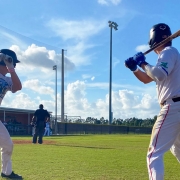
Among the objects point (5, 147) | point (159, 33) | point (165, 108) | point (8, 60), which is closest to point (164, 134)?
point (165, 108)

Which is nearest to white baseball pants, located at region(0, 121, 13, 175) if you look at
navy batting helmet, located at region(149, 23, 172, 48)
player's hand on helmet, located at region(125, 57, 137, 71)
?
player's hand on helmet, located at region(125, 57, 137, 71)

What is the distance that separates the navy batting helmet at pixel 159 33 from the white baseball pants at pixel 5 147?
3.04 metres

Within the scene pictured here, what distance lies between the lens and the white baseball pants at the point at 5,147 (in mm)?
6082

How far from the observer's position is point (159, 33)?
492cm

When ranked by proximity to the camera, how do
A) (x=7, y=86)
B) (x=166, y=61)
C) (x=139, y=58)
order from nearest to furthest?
(x=166, y=61)
(x=139, y=58)
(x=7, y=86)

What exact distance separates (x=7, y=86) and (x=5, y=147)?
1.11 metres

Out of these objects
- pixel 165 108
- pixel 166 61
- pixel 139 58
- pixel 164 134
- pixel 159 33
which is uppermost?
pixel 159 33

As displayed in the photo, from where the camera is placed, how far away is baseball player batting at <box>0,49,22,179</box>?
5884 mm

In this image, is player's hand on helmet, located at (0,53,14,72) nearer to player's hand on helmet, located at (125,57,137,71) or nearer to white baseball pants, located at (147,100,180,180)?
player's hand on helmet, located at (125,57,137,71)

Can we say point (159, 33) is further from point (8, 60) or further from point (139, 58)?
point (8, 60)

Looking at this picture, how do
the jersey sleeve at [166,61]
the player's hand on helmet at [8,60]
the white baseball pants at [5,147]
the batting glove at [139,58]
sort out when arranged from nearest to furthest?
1. the jersey sleeve at [166,61]
2. the batting glove at [139,58]
3. the player's hand on helmet at [8,60]
4. the white baseball pants at [5,147]

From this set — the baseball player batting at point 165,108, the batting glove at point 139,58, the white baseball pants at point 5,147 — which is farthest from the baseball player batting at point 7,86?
the baseball player batting at point 165,108

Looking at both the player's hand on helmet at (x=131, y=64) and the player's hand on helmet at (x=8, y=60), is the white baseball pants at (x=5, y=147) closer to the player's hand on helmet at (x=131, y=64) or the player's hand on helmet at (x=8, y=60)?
the player's hand on helmet at (x=8, y=60)

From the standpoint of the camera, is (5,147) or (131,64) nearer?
(131,64)
